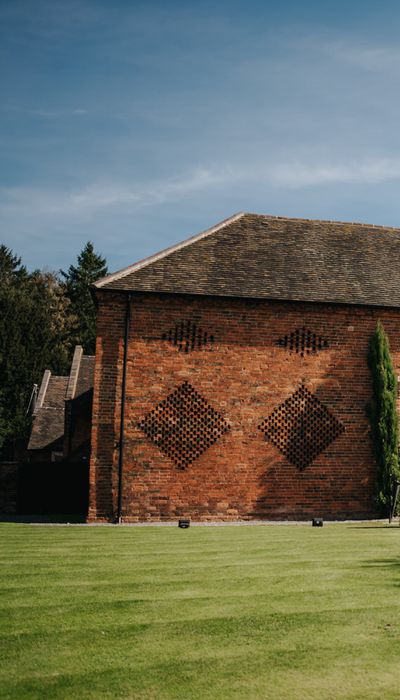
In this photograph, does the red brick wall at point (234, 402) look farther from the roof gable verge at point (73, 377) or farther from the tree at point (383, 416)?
the roof gable verge at point (73, 377)

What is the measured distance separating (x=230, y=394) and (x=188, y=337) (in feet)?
6.32

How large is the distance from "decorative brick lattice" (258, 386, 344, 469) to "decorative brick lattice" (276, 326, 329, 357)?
1.08 m

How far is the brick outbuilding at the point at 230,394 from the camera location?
52.5 feet

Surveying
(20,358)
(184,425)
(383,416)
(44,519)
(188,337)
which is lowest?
(44,519)

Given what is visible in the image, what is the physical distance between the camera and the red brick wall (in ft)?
52.4

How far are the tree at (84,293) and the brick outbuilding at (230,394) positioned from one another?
3505cm

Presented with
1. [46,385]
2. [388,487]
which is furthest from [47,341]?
[388,487]

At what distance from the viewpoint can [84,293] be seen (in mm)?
60125

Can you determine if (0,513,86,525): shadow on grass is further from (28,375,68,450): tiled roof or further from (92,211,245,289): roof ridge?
(28,375,68,450): tiled roof

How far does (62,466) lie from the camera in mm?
18750

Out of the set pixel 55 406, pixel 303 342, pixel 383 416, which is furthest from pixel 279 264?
pixel 55 406

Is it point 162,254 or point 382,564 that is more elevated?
point 162,254

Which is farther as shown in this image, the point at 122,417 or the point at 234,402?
the point at 234,402

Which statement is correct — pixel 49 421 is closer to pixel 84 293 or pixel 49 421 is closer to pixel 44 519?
pixel 44 519
